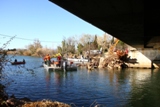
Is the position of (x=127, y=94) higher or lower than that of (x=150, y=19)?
lower

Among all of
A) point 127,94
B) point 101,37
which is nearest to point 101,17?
point 127,94

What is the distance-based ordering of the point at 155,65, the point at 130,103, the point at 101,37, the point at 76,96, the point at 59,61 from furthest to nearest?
the point at 101,37 → the point at 155,65 → the point at 59,61 → the point at 76,96 → the point at 130,103

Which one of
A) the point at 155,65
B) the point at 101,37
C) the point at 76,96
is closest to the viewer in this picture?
the point at 76,96

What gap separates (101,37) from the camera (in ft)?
391

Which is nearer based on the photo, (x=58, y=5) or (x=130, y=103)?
(x=58, y=5)

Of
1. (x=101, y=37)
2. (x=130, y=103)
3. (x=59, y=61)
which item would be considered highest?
(x=101, y=37)

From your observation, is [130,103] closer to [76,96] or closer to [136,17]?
[76,96]

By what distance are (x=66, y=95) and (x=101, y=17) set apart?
34.7 ft

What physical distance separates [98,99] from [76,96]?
2123mm

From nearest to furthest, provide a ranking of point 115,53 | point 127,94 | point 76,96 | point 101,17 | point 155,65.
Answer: point 101,17 < point 76,96 < point 127,94 < point 155,65 < point 115,53

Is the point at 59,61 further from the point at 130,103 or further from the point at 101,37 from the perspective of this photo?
the point at 101,37

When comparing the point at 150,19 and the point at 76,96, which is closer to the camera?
the point at 150,19

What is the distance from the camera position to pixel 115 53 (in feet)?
196

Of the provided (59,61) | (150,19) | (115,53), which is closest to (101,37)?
(115,53)
